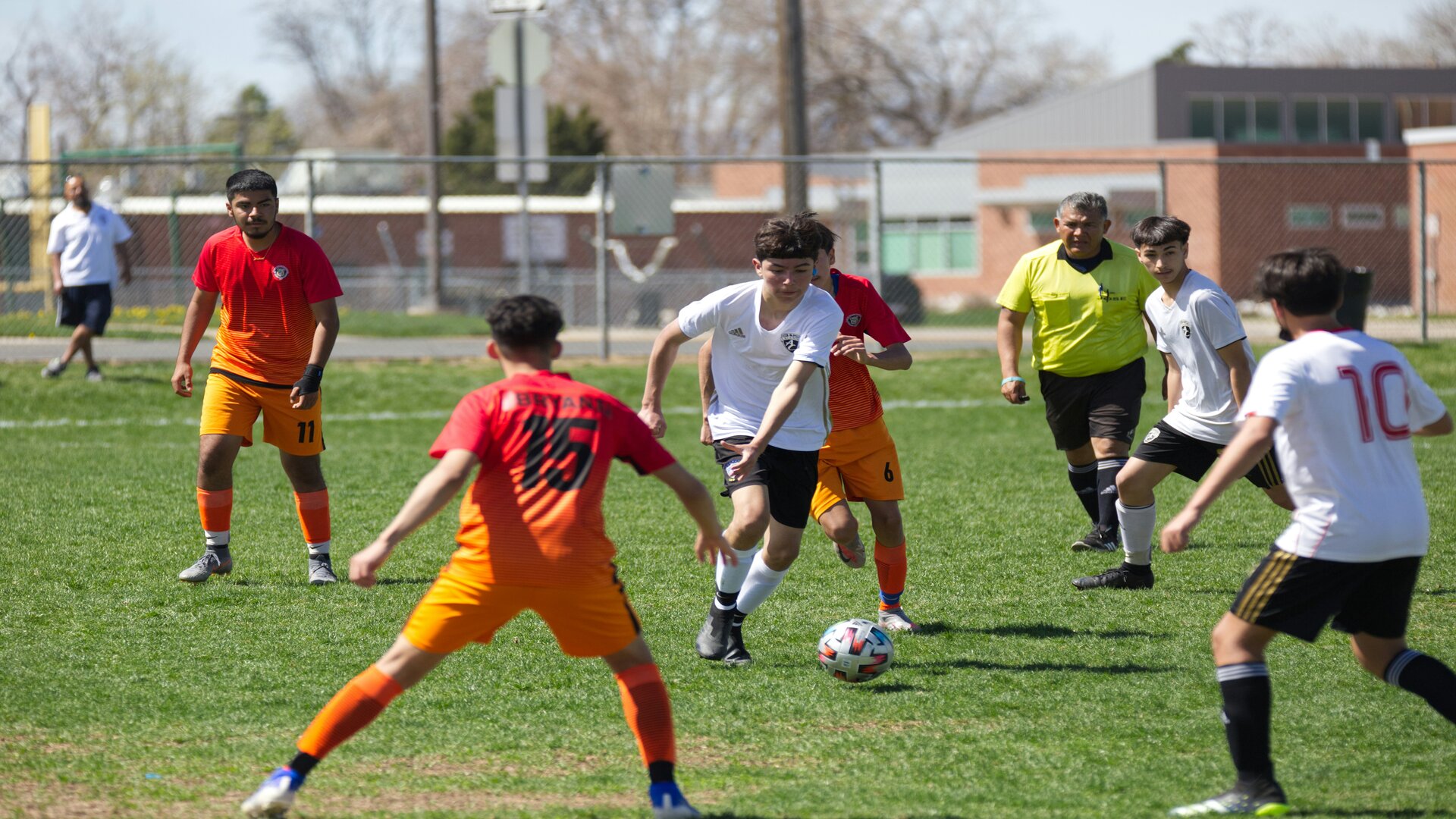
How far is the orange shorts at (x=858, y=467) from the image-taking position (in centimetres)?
597

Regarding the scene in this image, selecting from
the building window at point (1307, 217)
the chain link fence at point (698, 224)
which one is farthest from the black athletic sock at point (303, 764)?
the building window at point (1307, 217)

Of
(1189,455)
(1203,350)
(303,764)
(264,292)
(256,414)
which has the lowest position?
(303,764)

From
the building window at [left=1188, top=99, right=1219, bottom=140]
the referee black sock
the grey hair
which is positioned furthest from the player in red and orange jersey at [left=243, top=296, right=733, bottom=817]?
the building window at [left=1188, top=99, right=1219, bottom=140]

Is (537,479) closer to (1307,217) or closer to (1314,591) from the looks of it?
(1314,591)

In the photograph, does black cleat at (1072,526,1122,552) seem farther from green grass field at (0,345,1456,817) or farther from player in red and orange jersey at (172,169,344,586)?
player in red and orange jersey at (172,169,344,586)

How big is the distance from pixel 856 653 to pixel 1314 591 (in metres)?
1.91

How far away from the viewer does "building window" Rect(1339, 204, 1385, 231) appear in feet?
119

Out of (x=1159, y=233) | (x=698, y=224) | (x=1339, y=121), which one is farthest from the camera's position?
(x=1339, y=121)

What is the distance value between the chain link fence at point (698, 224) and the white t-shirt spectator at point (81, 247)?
4.89ft

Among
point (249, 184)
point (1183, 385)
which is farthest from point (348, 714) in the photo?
point (1183, 385)

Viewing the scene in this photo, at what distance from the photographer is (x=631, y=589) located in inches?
279

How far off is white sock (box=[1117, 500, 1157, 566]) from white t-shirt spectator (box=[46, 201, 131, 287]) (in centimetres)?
1100

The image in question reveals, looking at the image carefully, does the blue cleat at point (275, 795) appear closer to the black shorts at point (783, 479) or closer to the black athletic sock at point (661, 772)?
the black athletic sock at point (661, 772)

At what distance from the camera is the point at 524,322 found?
12.6 ft
